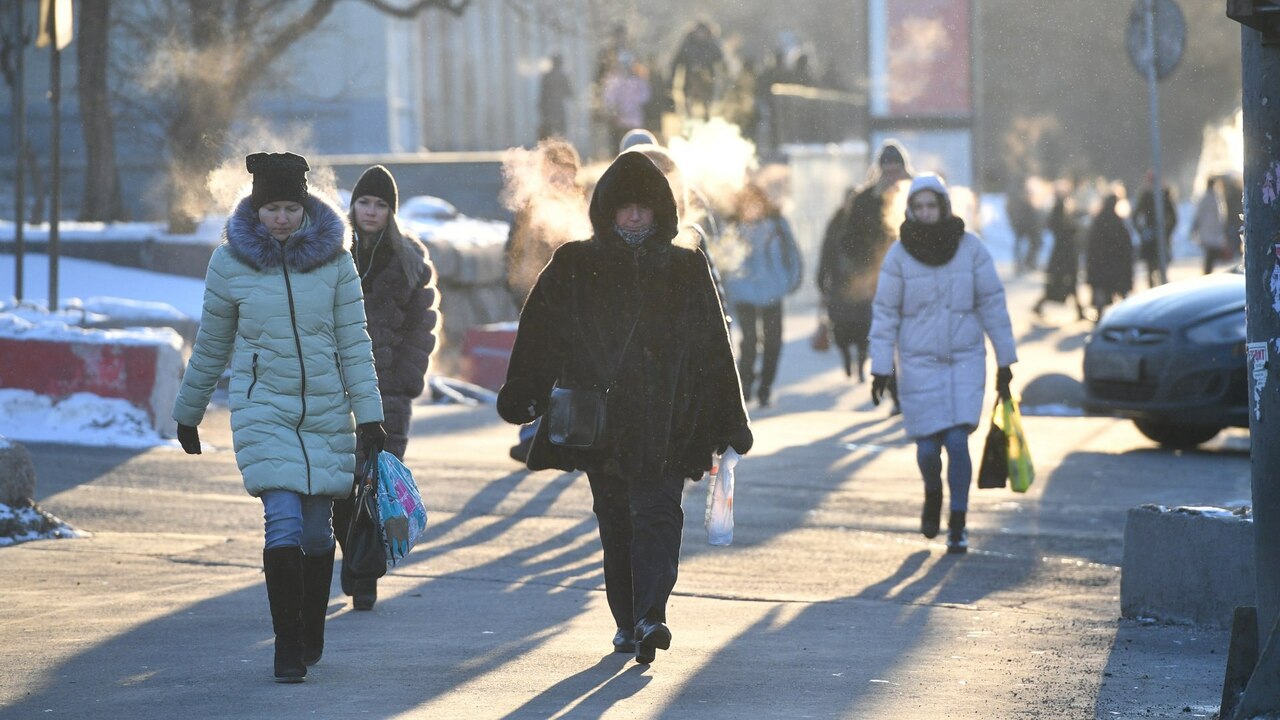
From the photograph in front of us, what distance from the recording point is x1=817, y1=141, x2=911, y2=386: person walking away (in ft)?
44.8

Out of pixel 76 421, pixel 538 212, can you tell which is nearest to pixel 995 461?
pixel 538 212

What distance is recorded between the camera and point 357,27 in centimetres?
3422

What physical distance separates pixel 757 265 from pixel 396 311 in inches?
292

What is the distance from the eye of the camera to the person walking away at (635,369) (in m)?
6.56

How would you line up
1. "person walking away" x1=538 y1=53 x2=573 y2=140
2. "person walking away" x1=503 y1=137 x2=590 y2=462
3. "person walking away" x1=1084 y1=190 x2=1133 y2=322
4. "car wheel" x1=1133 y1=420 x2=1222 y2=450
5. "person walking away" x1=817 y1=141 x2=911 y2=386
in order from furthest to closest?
"person walking away" x1=538 y1=53 x2=573 y2=140 → "person walking away" x1=1084 y1=190 x2=1133 y2=322 → "person walking away" x1=817 y1=141 x2=911 y2=386 → "car wheel" x1=1133 y1=420 x2=1222 y2=450 → "person walking away" x1=503 y1=137 x2=590 y2=462

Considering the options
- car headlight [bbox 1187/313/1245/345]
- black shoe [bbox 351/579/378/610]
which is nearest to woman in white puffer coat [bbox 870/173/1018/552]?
black shoe [bbox 351/579/378/610]

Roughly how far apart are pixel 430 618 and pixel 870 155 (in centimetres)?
2393

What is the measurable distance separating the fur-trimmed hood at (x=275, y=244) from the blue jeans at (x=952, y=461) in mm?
3897

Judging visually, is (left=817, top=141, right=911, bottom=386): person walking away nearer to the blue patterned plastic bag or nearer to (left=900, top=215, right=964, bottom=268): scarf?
(left=900, top=215, right=964, bottom=268): scarf

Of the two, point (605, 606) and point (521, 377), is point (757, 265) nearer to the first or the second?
point (605, 606)

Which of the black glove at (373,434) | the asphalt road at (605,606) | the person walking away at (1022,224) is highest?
the person walking away at (1022,224)

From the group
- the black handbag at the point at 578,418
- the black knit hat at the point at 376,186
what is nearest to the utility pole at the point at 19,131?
the black knit hat at the point at 376,186

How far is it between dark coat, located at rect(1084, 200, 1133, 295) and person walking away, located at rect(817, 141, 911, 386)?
9565mm

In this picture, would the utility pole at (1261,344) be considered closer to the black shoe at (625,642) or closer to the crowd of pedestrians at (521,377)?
the crowd of pedestrians at (521,377)
